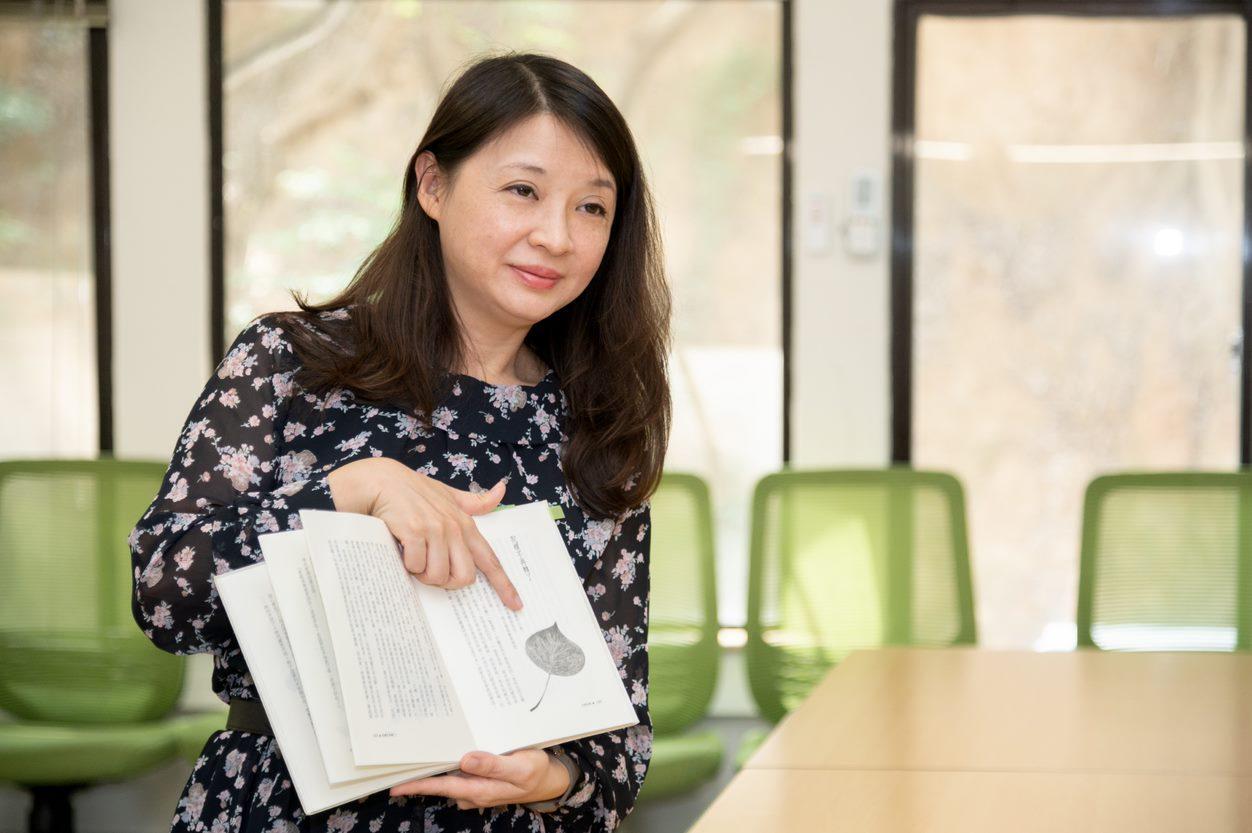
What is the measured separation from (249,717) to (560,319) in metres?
0.62

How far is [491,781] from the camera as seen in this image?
4.33 feet

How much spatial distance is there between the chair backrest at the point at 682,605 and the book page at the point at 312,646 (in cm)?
203

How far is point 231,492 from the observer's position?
53.4 inches

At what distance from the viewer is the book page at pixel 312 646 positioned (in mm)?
1197

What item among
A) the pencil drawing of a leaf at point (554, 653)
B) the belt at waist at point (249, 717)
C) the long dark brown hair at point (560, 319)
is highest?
the long dark brown hair at point (560, 319)

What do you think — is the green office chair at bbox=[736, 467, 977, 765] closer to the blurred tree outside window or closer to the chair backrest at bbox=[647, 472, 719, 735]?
the chair backrest at bbox=[647, 472, 719, 735]

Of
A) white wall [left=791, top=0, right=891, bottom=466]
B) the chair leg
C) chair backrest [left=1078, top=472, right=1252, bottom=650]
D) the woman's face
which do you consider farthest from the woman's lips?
white wall [left=791, top=0, right=891, bottom=466]

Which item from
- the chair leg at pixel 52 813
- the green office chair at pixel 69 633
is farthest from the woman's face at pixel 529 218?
the chair leg at pixel 52 813

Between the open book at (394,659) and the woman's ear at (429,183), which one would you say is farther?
the woman's ear at (429,183)

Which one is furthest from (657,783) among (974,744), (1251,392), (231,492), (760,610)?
(1251,392)

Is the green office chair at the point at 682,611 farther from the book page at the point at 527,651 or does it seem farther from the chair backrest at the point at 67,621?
the book page at the point at 527,651

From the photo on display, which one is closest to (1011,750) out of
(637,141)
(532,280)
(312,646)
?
(532,280)

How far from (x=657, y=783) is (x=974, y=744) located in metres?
1.23

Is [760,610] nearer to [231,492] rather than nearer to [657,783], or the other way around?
[657,783]
